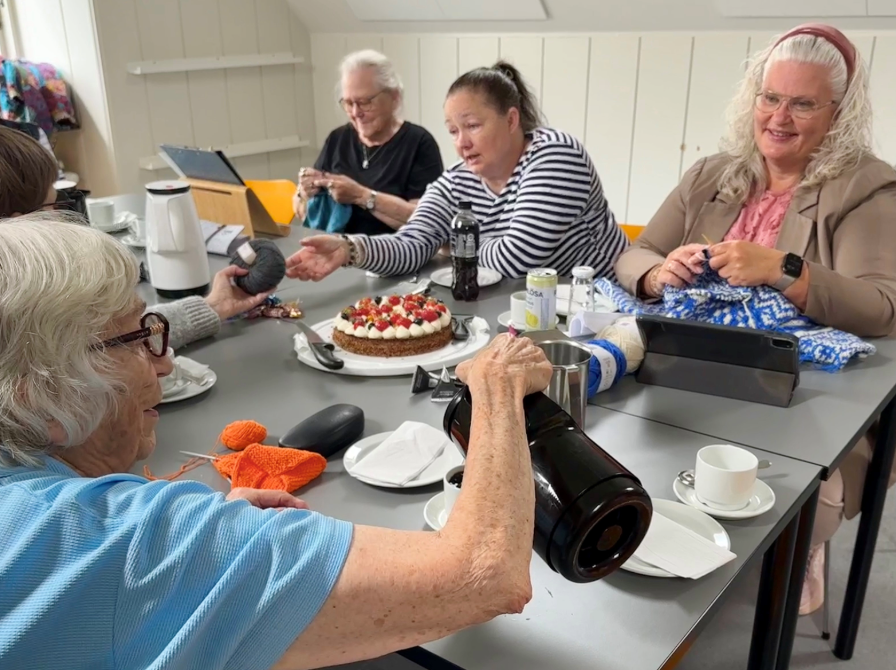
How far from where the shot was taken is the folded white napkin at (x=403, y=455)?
3.77 ft

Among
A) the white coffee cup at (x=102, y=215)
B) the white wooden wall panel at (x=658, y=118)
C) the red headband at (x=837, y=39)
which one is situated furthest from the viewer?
the white wooden wall panel at (x=658, y=118)

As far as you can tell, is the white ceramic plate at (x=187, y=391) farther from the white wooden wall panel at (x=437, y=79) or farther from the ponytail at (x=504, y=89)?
the white wooden wall panel at (x=437, y=79)

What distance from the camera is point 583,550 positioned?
888mm

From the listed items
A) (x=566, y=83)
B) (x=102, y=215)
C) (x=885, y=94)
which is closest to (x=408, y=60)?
(x=566, y=83)

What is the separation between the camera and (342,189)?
274cm

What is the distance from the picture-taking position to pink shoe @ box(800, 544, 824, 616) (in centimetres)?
189

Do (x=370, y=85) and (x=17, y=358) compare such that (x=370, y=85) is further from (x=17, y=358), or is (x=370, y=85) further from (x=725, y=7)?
(x=17, y=358)

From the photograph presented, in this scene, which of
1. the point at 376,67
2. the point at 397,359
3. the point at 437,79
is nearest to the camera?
the point at 397,359

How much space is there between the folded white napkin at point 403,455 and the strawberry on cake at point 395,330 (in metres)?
0.33

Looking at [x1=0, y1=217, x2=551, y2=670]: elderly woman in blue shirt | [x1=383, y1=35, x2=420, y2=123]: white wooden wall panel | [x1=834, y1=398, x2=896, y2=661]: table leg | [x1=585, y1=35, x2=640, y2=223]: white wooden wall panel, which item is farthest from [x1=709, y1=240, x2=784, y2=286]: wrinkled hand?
[x1=383, y1=35, x2=420, y2=123]: white wooden wall panel

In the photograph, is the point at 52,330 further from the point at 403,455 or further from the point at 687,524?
the point at 687,524

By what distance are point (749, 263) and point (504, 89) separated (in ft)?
3.01

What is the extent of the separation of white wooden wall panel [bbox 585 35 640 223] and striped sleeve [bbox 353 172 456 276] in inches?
58.3

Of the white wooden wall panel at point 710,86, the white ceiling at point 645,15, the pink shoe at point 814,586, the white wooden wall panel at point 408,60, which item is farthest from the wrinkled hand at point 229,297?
the white wooden wall panel at point 408,60
